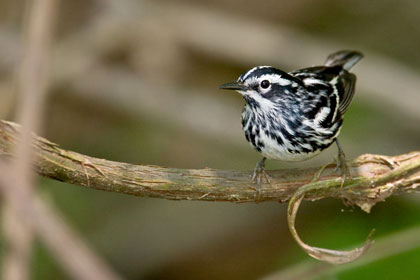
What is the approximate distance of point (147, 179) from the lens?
9.45ft

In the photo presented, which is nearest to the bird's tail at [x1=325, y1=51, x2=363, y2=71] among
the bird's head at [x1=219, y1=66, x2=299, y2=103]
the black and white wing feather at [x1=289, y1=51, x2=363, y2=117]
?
the black and white wing feather at [x1=289, y1=51, x2=363, y2=117]

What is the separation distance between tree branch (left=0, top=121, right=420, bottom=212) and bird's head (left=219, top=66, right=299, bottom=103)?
0.64 meters

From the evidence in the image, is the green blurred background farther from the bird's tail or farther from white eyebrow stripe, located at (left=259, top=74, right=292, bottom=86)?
white eyebrow stripe, located at (left=259, top=74, right=292, bottom=86)

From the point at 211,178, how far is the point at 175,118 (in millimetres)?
3201

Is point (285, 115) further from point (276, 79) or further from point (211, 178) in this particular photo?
point (211, 178)

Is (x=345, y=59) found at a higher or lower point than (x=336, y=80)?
higher

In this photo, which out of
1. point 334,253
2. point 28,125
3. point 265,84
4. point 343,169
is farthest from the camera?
point 265,84

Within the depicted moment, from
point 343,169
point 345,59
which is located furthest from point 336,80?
point 343,169

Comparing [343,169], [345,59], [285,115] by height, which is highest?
[345,59]

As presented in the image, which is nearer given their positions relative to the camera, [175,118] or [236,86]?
[236,86]

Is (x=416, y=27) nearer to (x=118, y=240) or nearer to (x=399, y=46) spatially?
(x=399, y=46)

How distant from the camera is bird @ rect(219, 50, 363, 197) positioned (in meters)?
3.69

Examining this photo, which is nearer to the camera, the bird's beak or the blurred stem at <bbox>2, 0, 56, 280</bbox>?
the blurred stem at <bbox>2, 0, 56, 280</bbox>

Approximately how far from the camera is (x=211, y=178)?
302cm
